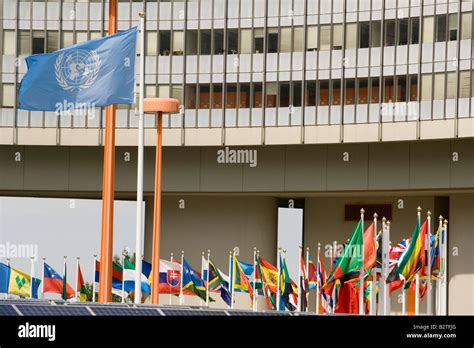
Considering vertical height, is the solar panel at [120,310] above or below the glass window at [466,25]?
below

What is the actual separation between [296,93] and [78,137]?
13.7 m

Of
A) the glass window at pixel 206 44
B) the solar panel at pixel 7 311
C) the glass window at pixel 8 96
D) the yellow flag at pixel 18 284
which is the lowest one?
the yellow flag at pixel 18 284

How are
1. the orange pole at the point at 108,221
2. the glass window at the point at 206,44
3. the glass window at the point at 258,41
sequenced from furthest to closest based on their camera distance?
the glass window at the point at 206,44 → the glass window at the point at 258,41 → the orange pole at the point at 108,221

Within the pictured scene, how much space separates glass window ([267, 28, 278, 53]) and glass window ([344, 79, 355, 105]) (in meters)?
5.31

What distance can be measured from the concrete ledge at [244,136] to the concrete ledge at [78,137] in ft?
27.0

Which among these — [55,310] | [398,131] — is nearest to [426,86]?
[398,131]

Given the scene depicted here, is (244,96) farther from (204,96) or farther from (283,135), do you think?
(283,135)

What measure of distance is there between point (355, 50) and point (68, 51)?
4196cm

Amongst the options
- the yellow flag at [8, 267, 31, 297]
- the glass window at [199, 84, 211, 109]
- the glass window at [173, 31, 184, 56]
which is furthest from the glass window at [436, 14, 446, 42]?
the yellow flag at [8, 267, 31, 297]

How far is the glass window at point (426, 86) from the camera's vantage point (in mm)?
67438

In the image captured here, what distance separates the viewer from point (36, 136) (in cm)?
7312

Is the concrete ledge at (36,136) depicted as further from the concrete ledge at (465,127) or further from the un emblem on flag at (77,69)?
the un emblem on flag at (77,69)

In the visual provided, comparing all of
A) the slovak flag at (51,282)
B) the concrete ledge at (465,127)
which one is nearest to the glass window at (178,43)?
the concrete ledge at (465,127)
